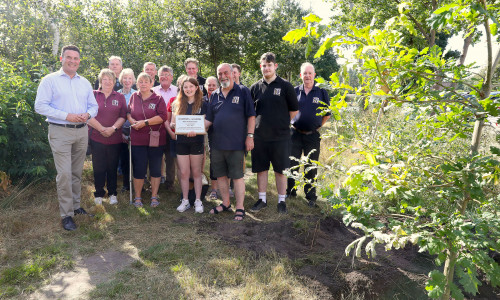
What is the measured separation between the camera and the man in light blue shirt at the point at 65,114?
14.0ft

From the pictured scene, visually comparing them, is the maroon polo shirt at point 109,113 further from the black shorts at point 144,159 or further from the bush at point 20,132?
the bush at point 20,132

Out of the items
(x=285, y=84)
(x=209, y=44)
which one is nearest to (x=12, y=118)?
(x=285, y=84)

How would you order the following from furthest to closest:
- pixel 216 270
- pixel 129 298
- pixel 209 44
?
pixel 209 44, pixel 216 270, pixel 129 298

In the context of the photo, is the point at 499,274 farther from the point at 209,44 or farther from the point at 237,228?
the point at 209,44

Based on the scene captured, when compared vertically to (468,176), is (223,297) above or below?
below

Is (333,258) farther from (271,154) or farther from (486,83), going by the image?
(486,83)

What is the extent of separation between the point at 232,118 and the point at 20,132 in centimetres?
346

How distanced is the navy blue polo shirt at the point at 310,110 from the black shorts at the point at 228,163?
48.7 inches

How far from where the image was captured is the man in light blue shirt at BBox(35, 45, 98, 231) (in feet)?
14.0

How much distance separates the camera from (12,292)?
3.05m

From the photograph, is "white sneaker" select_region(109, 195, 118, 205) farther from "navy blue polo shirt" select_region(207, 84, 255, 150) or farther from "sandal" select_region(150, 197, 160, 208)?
"navy blue polo shirt" select_region(207, 84, 255, 150)

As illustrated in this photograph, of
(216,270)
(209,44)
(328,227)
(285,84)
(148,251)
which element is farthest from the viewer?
(209,44)

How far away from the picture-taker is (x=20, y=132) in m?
5.36

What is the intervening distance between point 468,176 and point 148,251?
3.28 meters
